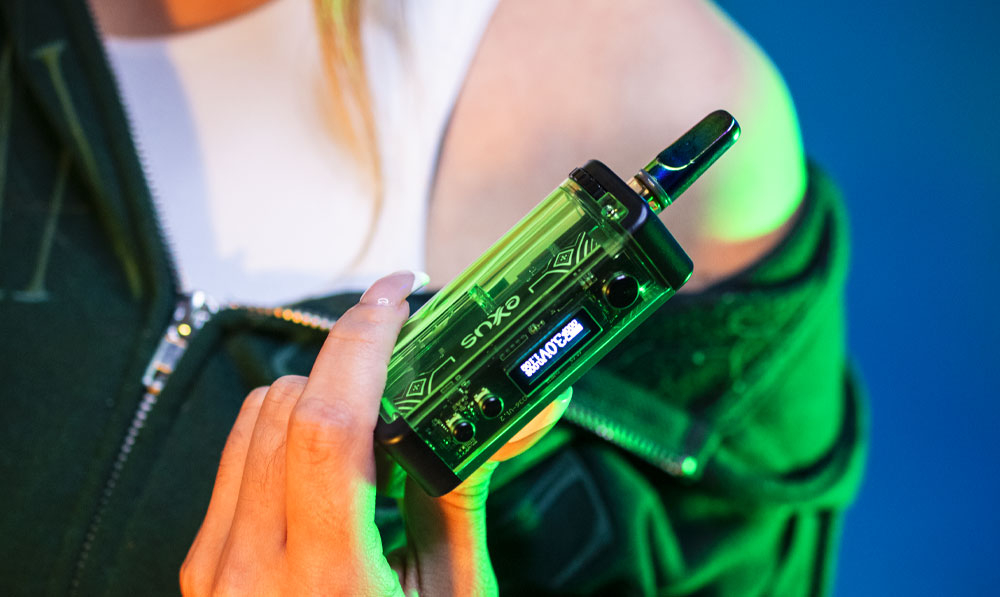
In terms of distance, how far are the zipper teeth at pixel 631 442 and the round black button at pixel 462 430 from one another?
0.55ft

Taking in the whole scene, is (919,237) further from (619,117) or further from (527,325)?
(527,325)

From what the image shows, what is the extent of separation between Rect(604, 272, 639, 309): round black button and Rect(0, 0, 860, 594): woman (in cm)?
17

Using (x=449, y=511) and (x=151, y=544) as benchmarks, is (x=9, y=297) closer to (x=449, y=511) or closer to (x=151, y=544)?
(x=151, y=544)

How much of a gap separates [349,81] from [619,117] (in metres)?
0.21

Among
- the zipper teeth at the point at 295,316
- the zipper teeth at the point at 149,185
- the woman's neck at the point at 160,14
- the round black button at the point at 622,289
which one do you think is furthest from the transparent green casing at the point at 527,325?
the woman's neck at the point at 160,14

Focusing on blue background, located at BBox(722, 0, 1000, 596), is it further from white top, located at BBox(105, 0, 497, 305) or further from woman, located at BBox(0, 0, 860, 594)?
white top, located at BBox(105, 0, 497, 305)

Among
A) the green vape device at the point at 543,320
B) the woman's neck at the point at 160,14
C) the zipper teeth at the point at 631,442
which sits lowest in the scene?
the zipper teeth at the point at 631,442

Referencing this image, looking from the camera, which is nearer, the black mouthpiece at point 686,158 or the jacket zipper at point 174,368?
the black mouthpiece at point 686,158

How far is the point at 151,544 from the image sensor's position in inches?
17.4

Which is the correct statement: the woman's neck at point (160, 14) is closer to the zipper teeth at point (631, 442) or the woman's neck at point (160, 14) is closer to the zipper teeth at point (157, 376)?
the zipper teeth at point (157, 376)

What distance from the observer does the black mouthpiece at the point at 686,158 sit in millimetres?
317

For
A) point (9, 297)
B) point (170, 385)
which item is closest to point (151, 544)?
point (170, 385)

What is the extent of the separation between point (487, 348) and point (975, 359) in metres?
0.38

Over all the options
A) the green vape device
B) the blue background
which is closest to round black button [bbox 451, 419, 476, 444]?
the green vape device
